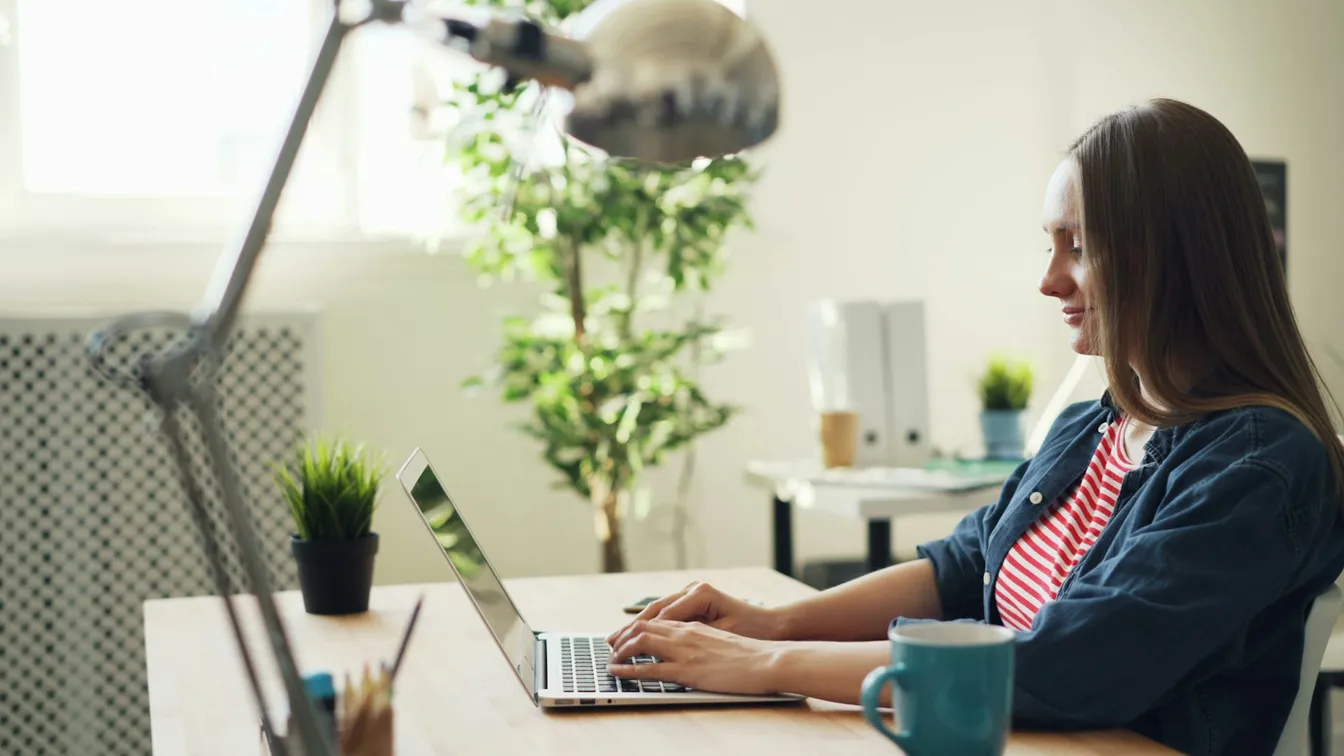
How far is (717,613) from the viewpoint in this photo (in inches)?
54.8

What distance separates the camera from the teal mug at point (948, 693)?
85cm

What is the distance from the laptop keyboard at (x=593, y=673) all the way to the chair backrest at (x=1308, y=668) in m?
0.50

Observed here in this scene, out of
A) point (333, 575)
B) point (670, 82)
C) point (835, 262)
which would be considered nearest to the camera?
point (670, 82)

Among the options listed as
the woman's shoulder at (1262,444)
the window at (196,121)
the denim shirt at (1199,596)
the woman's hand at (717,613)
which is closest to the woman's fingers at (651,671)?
the woman's hand at (717,613)

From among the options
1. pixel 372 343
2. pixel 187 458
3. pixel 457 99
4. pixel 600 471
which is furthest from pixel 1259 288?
pixel 372 343

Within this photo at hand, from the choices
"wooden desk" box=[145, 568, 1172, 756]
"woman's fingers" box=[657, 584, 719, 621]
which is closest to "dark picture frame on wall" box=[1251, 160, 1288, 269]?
"wooden desk" box=[145, 568, 1172, 756]

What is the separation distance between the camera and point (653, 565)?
3375 mm

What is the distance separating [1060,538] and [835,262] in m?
2.24

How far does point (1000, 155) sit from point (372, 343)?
1705 millimetres

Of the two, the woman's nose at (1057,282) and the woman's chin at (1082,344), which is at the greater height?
the woman's nose at (1057,282)

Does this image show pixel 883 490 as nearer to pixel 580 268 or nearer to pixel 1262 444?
pixel 580 268

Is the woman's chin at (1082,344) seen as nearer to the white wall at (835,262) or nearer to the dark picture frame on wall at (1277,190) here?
the white wall at (835,262)

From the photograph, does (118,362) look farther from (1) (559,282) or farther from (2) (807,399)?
(2) (807,399)

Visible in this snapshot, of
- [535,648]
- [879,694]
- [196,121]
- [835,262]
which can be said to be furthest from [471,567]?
[835,262]
